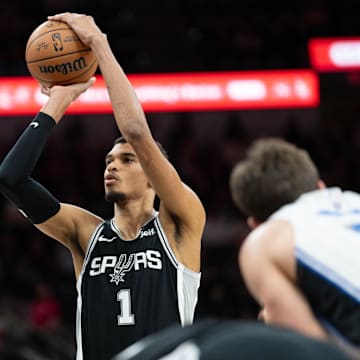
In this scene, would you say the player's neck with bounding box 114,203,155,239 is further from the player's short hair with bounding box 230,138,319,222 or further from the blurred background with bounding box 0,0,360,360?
the blurred background with bounding box 0,0,360,360

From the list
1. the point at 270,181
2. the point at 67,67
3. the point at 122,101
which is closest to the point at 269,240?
the point at 270,181

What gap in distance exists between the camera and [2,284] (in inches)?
388

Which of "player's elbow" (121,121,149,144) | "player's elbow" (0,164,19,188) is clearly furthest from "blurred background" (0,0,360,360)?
"player's elbow" (121,121,149,144)

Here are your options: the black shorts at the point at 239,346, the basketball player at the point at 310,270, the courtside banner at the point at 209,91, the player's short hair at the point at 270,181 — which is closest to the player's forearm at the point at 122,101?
the player's short hair at the point at 270,181

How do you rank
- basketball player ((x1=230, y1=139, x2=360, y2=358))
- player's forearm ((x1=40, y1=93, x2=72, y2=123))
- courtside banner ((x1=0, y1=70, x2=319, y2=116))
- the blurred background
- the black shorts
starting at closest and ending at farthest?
the black shorts < basketball player ((x1=230, y1=139, x2=360, y2=358)) < player's forearm ((x1=40, y1=93, x2=72, y2=123)) < courtside banner ((x1=0, y1=70, x2=319, y2=116)) < the blurred background

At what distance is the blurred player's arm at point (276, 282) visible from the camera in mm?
2168

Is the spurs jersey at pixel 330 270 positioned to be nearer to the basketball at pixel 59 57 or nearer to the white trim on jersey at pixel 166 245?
the white trim on jersey at pixel 166 245

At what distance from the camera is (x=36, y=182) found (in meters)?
3.57

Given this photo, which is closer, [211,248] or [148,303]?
[148,303]

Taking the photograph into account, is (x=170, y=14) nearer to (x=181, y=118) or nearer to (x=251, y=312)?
(x=181, y=118)

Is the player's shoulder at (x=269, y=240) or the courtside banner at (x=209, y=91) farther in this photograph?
the courtside banner at (x=209, y=91)

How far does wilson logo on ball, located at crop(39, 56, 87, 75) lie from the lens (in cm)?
368

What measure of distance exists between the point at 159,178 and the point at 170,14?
29.8 feet

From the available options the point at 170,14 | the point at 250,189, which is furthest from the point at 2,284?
the point at 250,189
